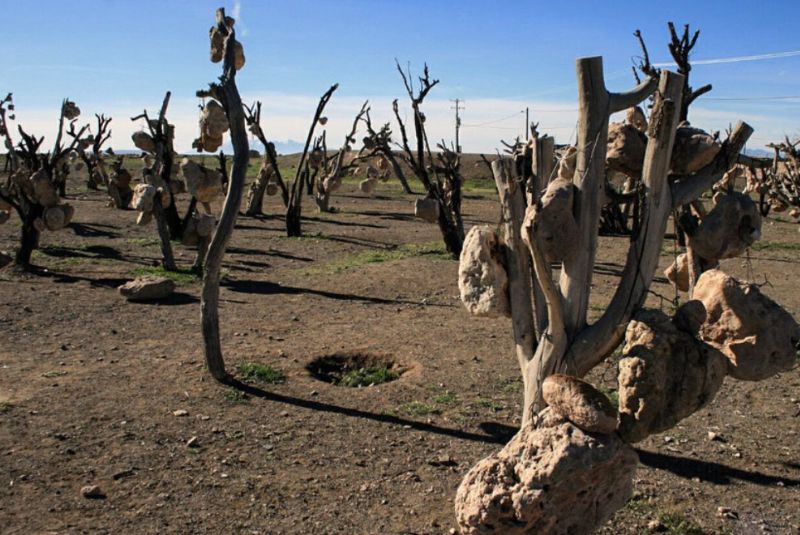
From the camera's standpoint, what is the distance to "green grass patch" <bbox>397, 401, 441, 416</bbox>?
24.6 feet

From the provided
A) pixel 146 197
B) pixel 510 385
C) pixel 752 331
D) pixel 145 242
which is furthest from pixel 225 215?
pixel 145 242

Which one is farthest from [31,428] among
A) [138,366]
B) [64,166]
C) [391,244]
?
[64,166]

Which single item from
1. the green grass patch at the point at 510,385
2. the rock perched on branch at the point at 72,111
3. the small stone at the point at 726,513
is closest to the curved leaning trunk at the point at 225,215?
the green grass patch at the point at 510,385

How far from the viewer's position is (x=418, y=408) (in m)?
7.59

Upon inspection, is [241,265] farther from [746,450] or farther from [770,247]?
[770,247]

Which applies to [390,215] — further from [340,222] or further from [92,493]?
[92,493]

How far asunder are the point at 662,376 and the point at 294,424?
3783 mm

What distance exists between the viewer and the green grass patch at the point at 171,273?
14.1 meters

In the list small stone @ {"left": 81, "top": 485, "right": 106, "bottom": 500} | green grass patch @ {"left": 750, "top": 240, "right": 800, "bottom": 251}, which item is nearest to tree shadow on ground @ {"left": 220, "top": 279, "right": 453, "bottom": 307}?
small stone @ {"left": 81, "top": 485, "right": 106, "bottom": 500}

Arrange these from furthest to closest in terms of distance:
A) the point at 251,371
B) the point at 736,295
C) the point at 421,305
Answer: the point at 421,305 → the point at 251,371 → the point at 736,295

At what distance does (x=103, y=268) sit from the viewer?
15148 millimetres

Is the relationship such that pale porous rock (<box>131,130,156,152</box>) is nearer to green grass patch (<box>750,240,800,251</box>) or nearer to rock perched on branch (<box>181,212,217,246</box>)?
rock perched on branch (<box>181,212,217,246</box>)

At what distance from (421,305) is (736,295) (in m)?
7.59

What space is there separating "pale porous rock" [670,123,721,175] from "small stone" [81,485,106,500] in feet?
15.9
